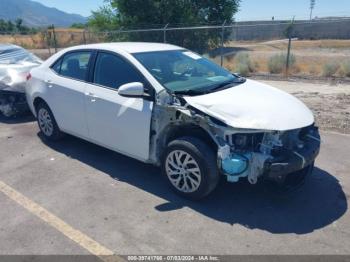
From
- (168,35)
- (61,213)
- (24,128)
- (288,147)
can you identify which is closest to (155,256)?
(61,213)

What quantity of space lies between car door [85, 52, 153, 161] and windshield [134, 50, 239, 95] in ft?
0.84

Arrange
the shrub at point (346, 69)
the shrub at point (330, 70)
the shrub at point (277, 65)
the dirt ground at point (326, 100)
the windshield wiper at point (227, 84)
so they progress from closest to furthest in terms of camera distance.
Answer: the windshield wiper at point (227, 84) → the dirt ground at point (326, 100) → the shrub at point (346, 69) → the shrub at point (330, 70) → the shrub at point (277, 65)

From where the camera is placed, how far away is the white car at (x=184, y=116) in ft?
12.1

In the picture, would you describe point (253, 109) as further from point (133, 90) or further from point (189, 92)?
point (133, 90)

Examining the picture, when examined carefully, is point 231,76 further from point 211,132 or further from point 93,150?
point 93,150

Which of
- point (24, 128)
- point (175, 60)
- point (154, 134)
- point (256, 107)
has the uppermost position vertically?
point (175, 60)

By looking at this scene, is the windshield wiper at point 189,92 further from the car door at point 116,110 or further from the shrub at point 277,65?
the shrub at point 277,65

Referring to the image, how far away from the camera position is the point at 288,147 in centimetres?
379

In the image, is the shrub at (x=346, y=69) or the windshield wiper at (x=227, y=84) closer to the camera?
the windshield wiper at (x=227, y=84)

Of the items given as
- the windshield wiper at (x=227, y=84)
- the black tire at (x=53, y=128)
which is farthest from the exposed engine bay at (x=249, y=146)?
the black tire at (x=53, y=128)

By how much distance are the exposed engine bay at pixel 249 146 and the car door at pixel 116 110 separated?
18.9 inches

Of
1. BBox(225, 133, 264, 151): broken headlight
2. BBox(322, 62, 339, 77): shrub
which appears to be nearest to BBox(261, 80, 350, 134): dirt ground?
BBox(322, 62, 339, 77): shrub

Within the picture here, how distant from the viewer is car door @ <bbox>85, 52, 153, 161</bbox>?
433 cm

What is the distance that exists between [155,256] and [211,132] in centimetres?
138
